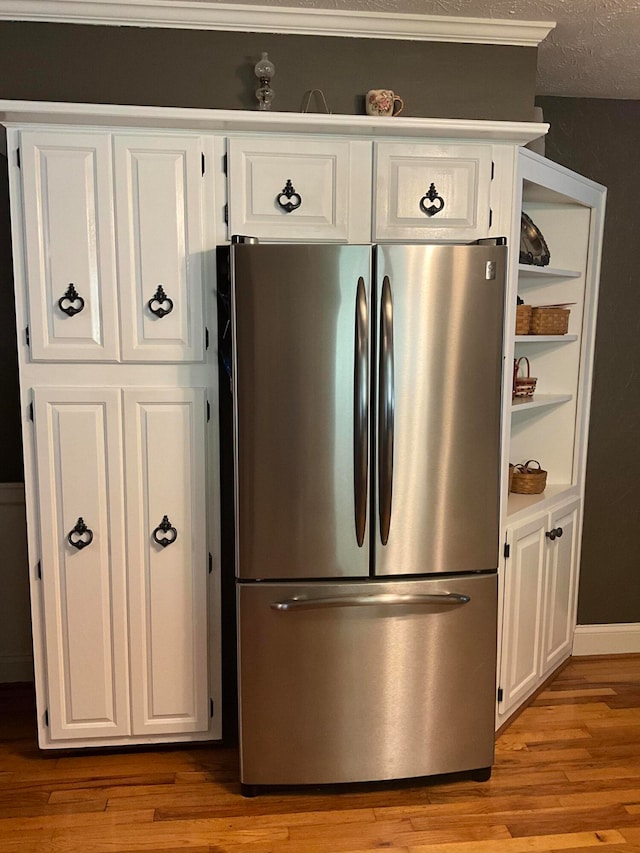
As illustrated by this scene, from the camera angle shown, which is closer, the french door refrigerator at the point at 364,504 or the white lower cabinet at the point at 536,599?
the french door refrigerator at the point at 364,504

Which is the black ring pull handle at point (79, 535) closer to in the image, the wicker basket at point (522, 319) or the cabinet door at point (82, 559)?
the cabinet door at point (82, 559)

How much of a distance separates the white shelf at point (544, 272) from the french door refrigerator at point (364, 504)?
46cm

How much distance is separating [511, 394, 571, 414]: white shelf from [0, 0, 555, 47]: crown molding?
1.24 m

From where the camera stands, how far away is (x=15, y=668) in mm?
3025

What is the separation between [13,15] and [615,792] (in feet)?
10.4

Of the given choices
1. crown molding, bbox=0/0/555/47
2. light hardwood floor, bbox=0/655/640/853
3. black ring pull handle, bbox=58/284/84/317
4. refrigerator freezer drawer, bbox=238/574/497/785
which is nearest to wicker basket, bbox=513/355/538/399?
refrigerator freezer drawer, bbox=238/574/497/785

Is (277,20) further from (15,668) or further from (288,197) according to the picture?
(15,668)

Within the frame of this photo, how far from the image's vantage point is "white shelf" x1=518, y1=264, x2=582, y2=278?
2.60 meters

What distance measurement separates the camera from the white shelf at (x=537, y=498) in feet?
8.88

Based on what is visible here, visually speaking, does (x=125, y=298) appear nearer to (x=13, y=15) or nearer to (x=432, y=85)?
(x=13, y=15)

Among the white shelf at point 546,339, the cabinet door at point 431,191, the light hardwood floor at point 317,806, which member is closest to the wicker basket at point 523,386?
the white shelf at point 546,339

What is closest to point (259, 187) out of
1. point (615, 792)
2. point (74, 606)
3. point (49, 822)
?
point (74, 606)

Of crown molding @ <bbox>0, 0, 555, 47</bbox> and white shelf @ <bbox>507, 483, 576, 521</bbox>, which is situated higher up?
crown molding @ <bbox>0, 0, 555, 47</bbox>

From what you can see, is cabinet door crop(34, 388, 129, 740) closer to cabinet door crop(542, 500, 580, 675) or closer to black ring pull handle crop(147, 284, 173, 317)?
black ring pull handle crop(147, 284, 173, 317)
